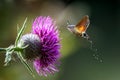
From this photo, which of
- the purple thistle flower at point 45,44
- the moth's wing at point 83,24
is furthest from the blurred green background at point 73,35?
the moth's wing at point 83,24

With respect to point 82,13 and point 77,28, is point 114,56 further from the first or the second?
point 77,28

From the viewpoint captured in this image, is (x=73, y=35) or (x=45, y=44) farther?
(x=73, y=35)

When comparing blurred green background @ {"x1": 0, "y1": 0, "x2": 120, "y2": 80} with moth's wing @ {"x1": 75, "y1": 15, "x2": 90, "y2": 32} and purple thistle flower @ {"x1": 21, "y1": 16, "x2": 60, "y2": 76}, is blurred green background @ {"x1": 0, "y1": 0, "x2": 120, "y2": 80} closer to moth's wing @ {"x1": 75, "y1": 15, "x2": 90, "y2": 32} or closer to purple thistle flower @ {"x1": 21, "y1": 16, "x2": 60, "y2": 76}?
purple thistle flower @ {"x1": 21, "y1": 16, "x2": 60, "y2": 76}

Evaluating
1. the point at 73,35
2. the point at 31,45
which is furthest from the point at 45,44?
the point at 73,35

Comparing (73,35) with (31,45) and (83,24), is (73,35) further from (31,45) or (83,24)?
(83,24)

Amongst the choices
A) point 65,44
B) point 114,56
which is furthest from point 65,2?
point 65,44

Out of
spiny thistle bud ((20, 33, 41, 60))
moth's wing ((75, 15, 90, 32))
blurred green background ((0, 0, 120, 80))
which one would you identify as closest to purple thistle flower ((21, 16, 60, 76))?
spiny thistle bud ((20, 33, 41, 60))
